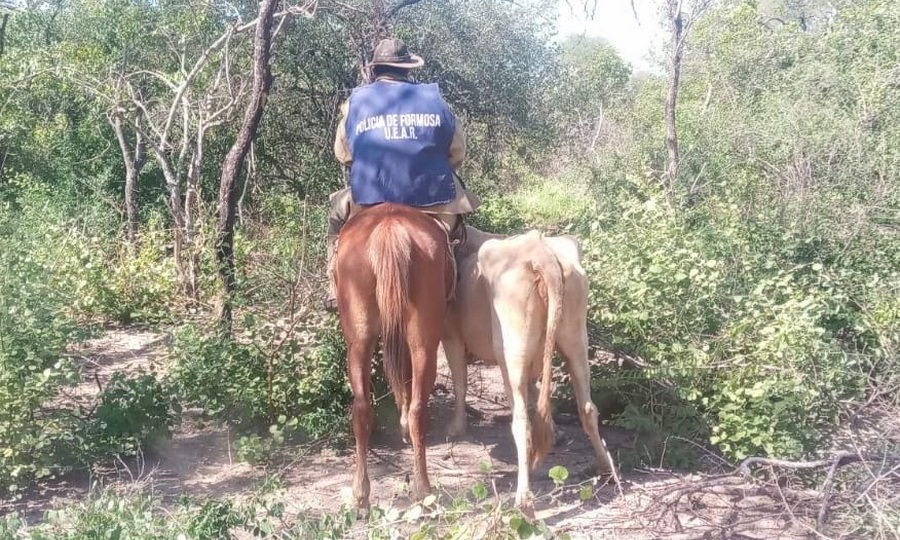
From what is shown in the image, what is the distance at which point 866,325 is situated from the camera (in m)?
5.98

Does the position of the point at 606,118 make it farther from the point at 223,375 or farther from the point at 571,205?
the point at 223,375

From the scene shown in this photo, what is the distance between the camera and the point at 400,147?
4605 millimetres

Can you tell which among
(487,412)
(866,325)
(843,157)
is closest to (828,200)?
(843,157)

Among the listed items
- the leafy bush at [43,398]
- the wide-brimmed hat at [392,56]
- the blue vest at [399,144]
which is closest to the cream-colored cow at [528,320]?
the blue vest at [399,144]

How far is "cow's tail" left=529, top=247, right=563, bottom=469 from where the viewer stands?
13.8 ft

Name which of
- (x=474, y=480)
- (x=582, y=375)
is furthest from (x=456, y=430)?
(x=582, y=375)

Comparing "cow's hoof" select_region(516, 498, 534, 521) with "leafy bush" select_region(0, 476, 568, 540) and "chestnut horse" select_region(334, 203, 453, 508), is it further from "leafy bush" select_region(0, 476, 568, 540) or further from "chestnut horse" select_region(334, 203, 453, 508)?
"chestnut horse" select_region(334, 203, 453, 508)

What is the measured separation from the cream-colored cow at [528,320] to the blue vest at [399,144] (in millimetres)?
563

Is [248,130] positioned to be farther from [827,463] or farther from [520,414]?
[827,463]

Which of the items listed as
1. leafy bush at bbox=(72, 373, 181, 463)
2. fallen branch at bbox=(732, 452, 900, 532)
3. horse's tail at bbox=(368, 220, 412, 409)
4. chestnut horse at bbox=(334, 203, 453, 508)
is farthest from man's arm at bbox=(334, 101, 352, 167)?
fallen branch at bbox=(732, 452, 900, 532)

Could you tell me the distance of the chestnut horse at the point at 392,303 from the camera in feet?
13.3

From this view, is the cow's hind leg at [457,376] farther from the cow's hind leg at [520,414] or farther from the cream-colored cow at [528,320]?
the cow's hind leg at [520,414]

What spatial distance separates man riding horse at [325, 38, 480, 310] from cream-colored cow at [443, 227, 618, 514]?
0.47 meters

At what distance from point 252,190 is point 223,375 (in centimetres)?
676
